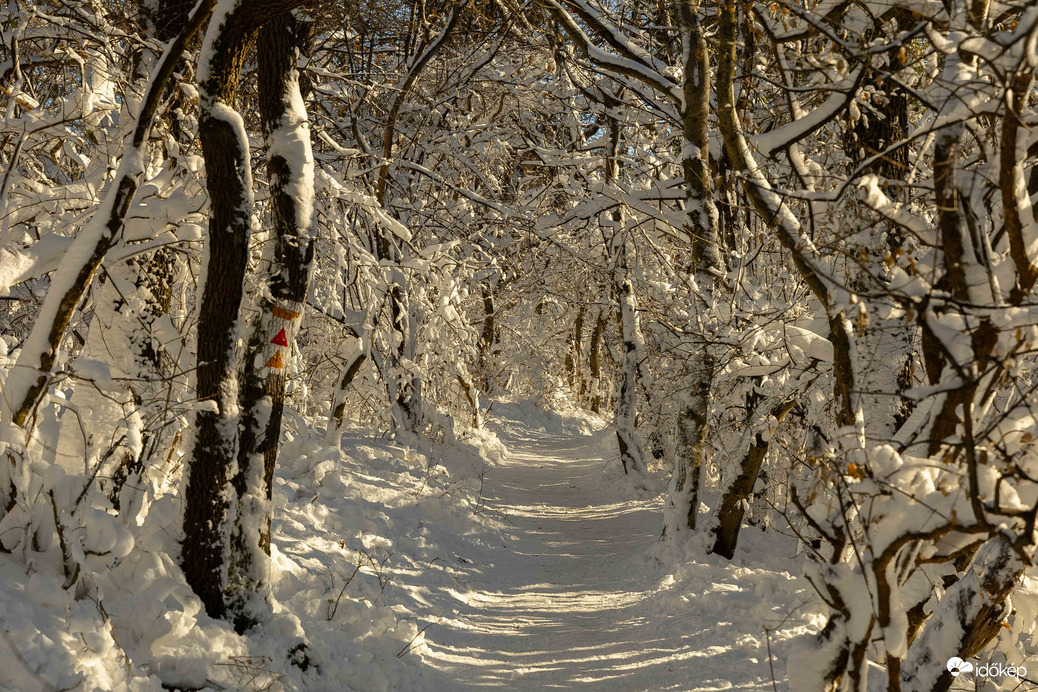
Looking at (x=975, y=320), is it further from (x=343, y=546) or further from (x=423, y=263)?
(x=423, y=263)

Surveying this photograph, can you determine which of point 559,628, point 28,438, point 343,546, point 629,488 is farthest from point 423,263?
point 629,488

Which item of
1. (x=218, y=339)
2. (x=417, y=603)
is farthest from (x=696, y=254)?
(x=218, y=339)

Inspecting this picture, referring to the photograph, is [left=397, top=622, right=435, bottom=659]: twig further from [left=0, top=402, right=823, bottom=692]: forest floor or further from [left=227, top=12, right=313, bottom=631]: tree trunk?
[left=227, top=12, right=313, bottom=631]: tree trunk

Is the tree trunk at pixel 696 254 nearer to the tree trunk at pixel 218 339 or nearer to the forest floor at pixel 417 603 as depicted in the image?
the forest floor at pixel 417 603

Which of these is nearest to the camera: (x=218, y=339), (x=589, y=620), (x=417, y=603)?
(x=218, y=339)

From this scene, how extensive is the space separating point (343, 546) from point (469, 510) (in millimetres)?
3325

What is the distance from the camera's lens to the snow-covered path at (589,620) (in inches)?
218

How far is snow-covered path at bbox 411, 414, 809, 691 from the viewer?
5.53 metres

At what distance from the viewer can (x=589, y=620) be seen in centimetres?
682

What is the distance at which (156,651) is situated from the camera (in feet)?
13.2

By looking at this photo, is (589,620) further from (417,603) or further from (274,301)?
(274,301)

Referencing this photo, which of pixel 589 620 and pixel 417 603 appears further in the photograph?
pixel 589 620
